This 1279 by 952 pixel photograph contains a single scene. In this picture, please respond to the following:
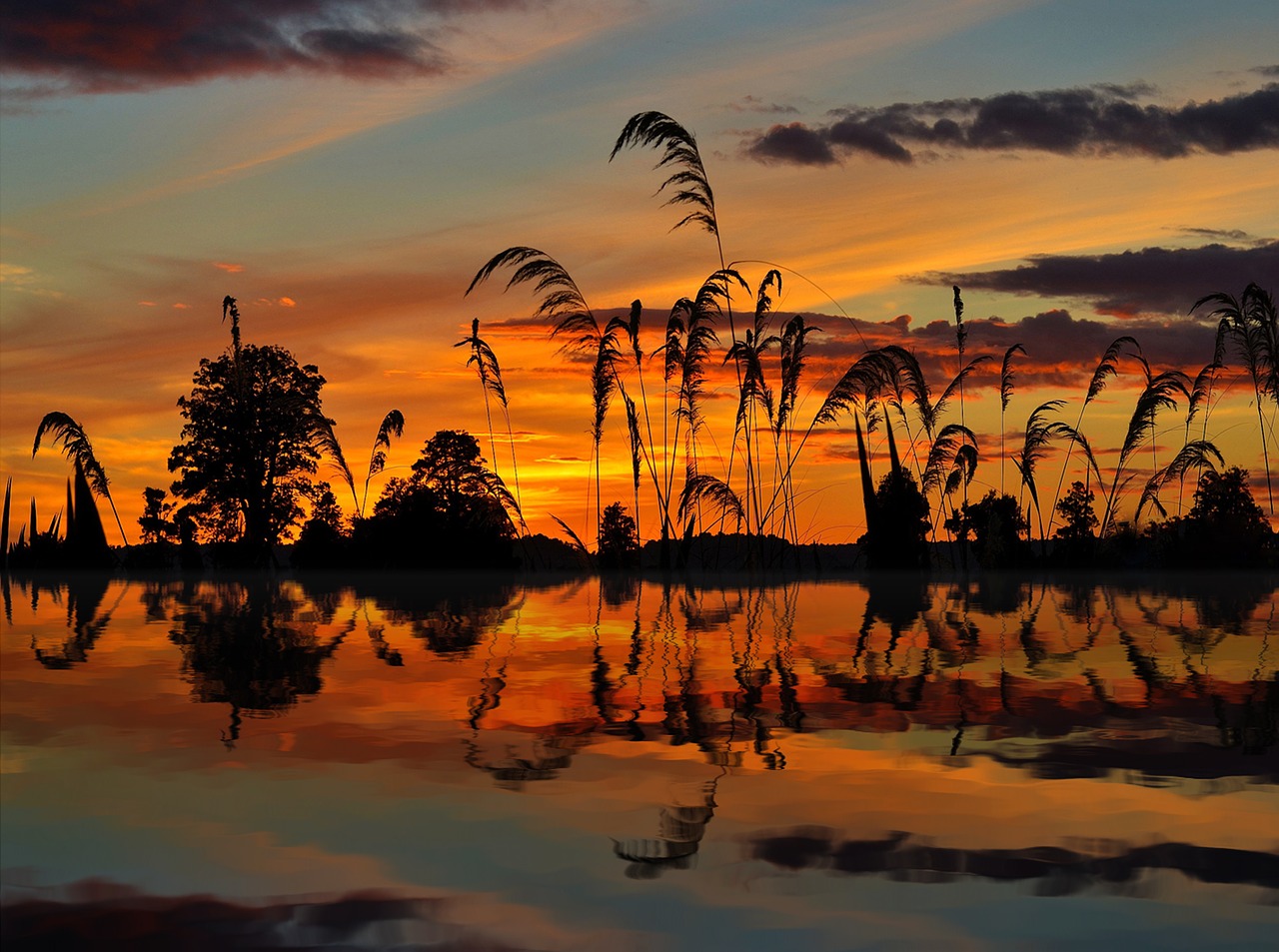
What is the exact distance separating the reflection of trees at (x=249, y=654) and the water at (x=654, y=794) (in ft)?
0.15

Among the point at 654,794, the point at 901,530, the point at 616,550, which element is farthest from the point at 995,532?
the point at 654,794

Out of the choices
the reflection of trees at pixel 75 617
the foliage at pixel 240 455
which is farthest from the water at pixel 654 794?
the foliage at pixel 240 455

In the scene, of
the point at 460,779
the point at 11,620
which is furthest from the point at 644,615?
the point at 460,779

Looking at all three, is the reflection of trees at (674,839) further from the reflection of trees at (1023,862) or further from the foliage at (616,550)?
the foliage at (616,550)

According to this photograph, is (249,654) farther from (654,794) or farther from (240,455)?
(240,455)

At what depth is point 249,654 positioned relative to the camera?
264 inches

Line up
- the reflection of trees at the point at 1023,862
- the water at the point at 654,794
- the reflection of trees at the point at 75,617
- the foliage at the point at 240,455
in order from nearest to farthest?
the water at the point at 654,794 < the reflection of trees at the point at 1023,862 < the reflection of trees at the point at 75,617 < the foliage at the point at 240,455

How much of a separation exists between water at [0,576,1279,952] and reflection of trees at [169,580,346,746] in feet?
0.15

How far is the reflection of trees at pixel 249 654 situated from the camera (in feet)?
16.4

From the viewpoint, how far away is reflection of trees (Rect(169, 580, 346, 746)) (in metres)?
4.99

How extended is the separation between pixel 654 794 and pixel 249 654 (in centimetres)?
406

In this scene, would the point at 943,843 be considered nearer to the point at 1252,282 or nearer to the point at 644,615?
the point at 644,615

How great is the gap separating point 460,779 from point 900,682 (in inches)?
100

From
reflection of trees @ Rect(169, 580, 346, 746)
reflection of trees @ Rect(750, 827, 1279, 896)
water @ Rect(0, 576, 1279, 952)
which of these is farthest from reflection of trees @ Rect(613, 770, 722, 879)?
reflection of trees @ Rect(169, 580, 346, 746)
